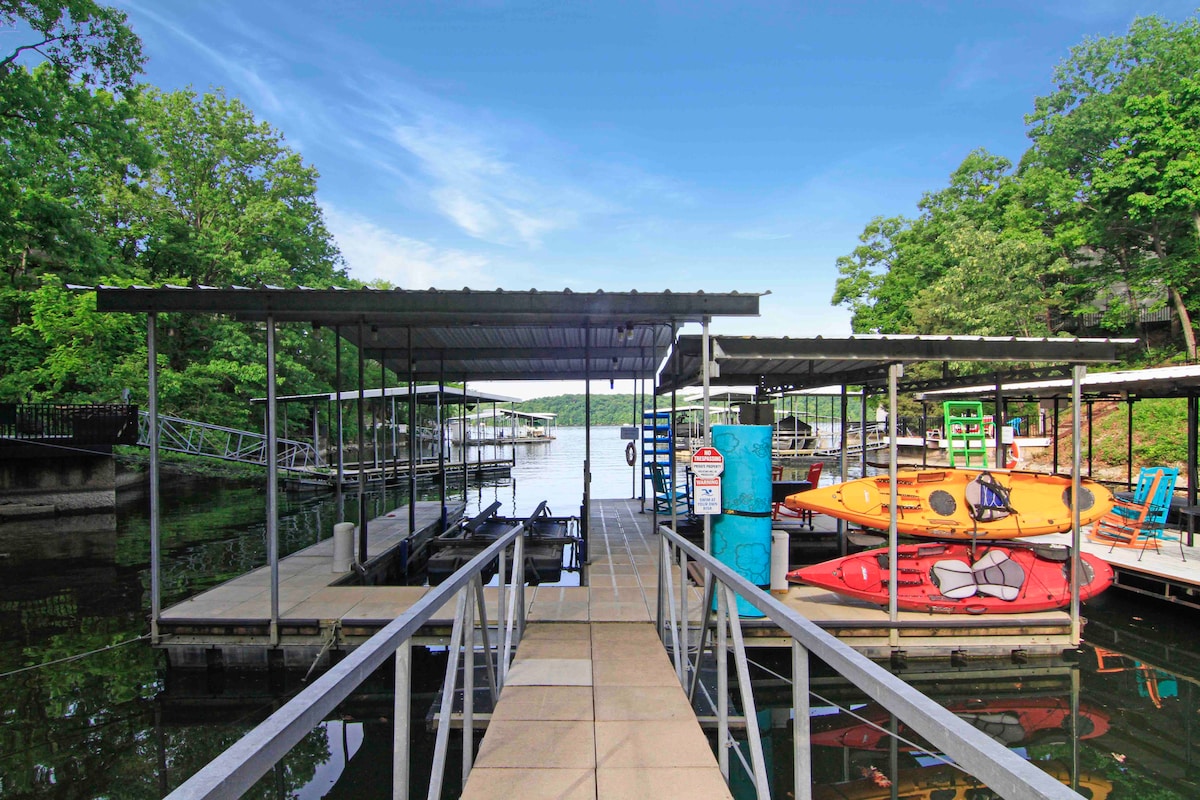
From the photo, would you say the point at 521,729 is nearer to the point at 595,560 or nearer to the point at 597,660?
the point at 597,660

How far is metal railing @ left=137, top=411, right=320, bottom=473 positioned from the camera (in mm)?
19172

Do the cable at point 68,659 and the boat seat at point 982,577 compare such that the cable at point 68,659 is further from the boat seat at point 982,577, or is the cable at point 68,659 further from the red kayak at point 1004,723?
the boat seat at point 982,577

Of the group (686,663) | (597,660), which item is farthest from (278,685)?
(686,663)

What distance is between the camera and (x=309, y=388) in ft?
83.0

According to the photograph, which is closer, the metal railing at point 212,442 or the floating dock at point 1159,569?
the floating dock at point 1159,569

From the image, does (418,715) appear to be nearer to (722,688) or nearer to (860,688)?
(722,688)

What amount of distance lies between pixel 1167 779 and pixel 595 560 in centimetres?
555

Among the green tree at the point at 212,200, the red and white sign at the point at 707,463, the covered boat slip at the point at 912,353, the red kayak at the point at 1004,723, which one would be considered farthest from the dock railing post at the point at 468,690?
the green tree at the point at 212,200

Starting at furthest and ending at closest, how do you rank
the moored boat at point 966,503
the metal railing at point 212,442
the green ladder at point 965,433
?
1. the metal railing at point 212,442
2. the green ladder at point 965,433
3. the moored boat at point 966,503

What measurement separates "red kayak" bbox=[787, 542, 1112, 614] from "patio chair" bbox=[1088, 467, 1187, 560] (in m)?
3.14

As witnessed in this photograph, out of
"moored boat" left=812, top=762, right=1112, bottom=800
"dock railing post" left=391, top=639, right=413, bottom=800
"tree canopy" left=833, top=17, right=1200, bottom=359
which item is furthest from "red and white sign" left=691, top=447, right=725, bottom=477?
"tree canopy" left=833, top=17, right=1200, bottom=359

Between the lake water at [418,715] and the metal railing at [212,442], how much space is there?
10970 mm

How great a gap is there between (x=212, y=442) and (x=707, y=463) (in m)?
22.2

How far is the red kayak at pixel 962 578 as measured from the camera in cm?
641
